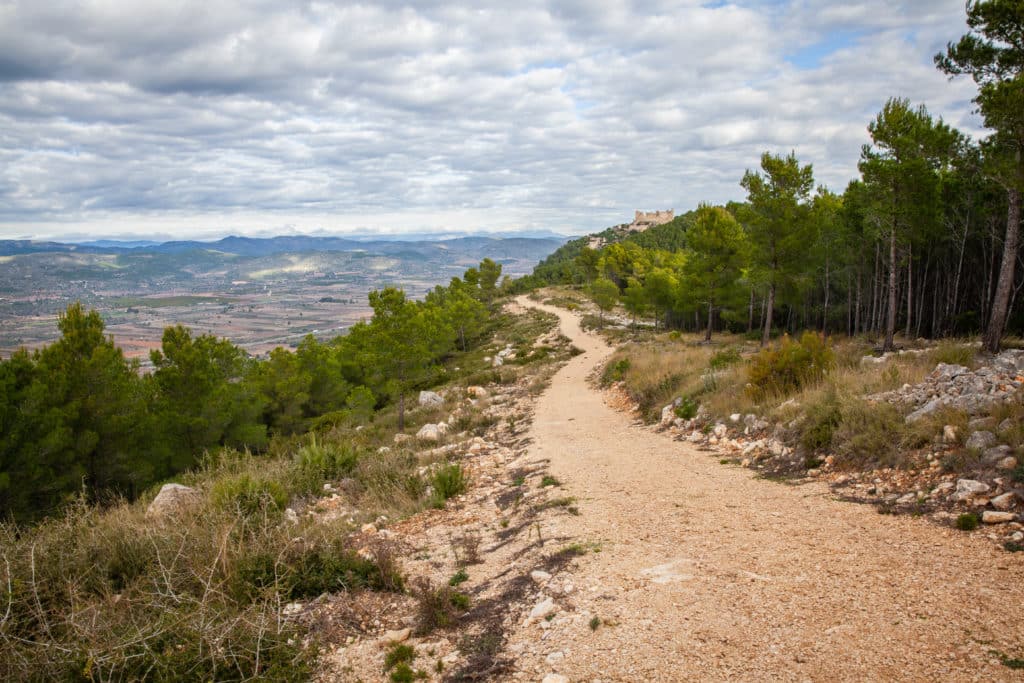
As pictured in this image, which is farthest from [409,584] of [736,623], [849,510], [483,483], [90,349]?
[90,349]

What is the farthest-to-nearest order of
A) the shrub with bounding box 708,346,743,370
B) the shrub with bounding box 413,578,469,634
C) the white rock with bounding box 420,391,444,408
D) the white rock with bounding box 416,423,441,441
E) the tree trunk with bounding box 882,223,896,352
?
the white rock with bounding box 420,391,444,408, the tree trunk with bounding box 882,223,896,352, the shrub with bounding box 708,346,743,370, the white rock with bounding box 416,423,441,441, the shrub with bounding box 413,578,469,634

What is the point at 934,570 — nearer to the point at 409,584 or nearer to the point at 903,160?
the point at 409,584

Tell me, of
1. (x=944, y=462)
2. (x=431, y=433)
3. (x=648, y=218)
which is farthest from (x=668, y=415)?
(x=648, y=218)

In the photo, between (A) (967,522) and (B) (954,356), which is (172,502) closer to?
(A) (967,522)

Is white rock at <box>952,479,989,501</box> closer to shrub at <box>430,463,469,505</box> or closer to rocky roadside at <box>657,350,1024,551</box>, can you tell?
rocky roadside at <box>657,350,1024,551</box>

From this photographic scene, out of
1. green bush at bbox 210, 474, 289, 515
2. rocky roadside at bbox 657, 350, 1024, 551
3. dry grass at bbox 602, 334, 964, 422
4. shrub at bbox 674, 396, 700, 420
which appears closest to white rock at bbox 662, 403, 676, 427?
shrub at bbox 674, 396, 700, 420

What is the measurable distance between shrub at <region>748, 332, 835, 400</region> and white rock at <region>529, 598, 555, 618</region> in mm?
8665

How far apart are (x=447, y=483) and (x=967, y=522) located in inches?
262

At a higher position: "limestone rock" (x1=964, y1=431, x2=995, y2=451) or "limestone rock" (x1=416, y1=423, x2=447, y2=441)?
"limestone rock" (x1=964, y1=431, x2=995, y2=451)

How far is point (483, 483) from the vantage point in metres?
9.55

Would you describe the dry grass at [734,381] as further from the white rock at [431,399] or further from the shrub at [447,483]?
the white rock at [431,399]

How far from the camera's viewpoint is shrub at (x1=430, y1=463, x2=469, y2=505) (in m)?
8.76

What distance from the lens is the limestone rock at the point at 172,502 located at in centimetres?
725

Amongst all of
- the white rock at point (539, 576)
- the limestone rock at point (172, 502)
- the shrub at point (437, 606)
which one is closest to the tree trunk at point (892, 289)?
the white rock at point (539, 576)
